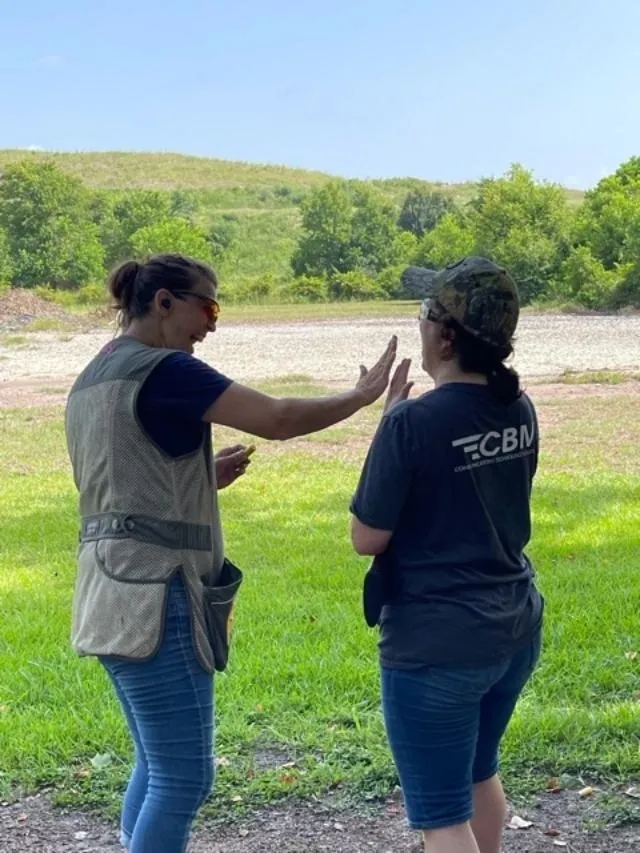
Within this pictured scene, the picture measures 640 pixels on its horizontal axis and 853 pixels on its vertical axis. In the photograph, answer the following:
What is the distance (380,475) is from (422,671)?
1.31 ft

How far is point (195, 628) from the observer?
2.33 meters

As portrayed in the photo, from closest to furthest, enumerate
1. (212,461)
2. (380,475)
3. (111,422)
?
(380,475) → (111,422) → (212,461)

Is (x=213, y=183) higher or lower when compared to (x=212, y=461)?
higher

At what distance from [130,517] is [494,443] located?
784 mm

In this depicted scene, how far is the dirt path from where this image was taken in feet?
9.80

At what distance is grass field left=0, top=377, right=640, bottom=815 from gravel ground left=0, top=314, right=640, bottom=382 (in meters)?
7.81

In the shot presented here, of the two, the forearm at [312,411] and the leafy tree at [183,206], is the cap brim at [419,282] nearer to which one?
the forearm at [312,411]

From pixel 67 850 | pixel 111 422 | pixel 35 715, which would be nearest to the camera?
pixel 111 422

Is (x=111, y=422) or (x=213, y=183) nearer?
(x=111, y=422)

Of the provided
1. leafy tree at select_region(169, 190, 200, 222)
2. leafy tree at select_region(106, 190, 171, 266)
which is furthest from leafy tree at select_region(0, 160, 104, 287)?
leafy tree at select_region(169, 190, 200, 222)

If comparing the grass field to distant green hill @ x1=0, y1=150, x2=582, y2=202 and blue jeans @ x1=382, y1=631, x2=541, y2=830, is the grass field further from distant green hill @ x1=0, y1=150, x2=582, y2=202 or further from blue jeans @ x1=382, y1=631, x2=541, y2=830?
distant green hill @ x1=0, y1=150, x2=582, y2=202

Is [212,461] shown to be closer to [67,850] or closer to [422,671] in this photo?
[422,671]

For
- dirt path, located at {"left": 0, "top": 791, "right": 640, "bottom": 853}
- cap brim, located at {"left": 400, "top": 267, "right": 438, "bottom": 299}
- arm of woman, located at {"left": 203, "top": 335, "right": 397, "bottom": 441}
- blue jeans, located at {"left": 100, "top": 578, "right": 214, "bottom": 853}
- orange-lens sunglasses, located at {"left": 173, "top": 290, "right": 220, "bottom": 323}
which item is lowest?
dirt path, located at {"left": 0, "top": 791, "right": 640, "bottom": 853}

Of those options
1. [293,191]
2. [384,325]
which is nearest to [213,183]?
[293,191]
